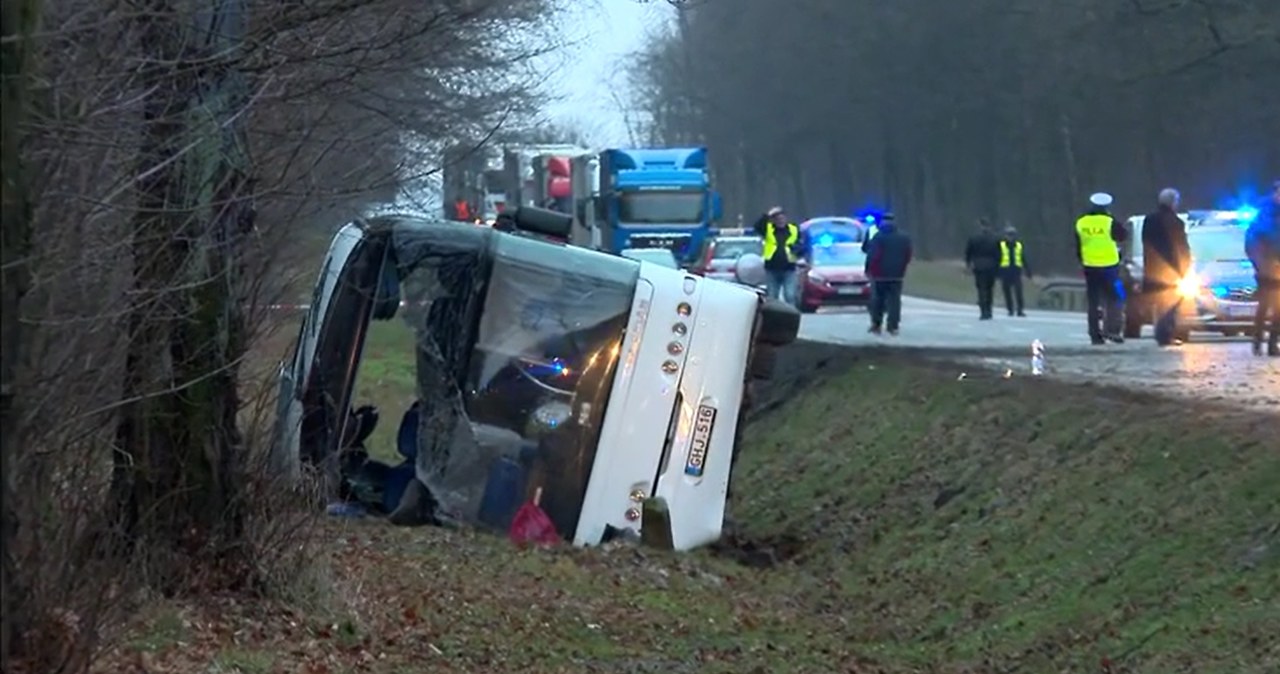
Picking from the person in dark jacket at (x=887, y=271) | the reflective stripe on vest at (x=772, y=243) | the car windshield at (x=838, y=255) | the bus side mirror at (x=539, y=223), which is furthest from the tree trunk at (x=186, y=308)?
the car windshield at (x=838, y=255)

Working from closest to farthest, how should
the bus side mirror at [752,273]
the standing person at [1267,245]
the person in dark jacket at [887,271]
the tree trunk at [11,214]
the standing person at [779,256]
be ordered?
the tree trunk at [11,214] < the standing person at [1267,245] < the person in dark jacket at [887,271] < the standing person at [779,256] < the bus side mirror at [752,273]

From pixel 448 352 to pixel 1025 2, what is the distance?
4195cm

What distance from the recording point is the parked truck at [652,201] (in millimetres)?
51594

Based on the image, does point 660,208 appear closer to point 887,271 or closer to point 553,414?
point 887,271

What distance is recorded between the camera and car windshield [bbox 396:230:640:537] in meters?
16.0

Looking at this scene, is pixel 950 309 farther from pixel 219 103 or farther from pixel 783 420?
pixel 219 103

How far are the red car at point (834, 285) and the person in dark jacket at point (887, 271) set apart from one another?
10640 millimetres

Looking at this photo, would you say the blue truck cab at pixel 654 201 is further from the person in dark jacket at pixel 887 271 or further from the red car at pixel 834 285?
the person in dark jacket at pixel 887 271

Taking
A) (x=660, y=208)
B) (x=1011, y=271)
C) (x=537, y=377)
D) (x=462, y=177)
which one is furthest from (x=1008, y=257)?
(x=537, y=377)

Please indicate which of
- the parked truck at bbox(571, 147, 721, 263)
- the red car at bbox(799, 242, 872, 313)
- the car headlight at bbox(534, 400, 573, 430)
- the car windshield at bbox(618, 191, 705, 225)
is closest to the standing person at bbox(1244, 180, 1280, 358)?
the car headlight at bbox(534, 400, 573, 430)

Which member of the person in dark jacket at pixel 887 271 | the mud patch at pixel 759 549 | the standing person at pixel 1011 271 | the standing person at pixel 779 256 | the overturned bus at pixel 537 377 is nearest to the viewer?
the overturned bus at pixel 537 377

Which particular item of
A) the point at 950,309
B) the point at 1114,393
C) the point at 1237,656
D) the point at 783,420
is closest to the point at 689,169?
the point at 950,309

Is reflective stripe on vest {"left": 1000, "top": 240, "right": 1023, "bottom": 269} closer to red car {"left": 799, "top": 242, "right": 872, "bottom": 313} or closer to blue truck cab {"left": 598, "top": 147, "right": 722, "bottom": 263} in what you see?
red car {"left": 799, "top": 242, "right": 872, "bottom": 313}

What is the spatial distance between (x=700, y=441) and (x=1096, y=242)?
10833mm
